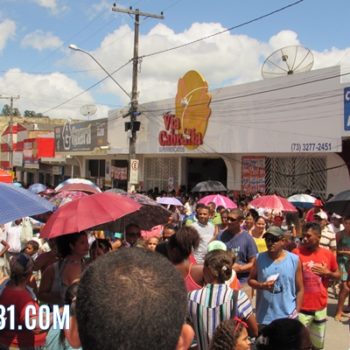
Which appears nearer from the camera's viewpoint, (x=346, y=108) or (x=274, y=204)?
(x=274, y=204)

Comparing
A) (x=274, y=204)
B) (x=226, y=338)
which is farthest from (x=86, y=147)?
(x=226, y=338)

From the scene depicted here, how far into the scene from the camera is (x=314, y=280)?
508cm

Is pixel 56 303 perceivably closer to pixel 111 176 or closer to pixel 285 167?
pixel 285 167

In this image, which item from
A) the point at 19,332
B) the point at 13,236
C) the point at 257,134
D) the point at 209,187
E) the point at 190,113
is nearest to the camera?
the point at 19,332

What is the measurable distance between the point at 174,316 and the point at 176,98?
19.3m

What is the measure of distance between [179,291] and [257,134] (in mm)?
15115

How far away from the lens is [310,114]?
1405cm

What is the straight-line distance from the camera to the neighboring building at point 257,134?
541 inches

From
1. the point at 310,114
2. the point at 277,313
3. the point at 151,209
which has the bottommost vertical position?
the point at 277,313

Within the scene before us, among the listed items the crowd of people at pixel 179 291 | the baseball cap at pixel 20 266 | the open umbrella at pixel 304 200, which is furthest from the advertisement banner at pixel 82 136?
the baseball cap at pixel 20 266

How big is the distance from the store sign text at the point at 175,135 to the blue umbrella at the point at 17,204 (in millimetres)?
14839

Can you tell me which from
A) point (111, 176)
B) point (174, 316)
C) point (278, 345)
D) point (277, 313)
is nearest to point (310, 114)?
point (277, 313)

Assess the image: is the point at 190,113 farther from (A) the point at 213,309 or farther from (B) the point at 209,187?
(A) the point at 213,309

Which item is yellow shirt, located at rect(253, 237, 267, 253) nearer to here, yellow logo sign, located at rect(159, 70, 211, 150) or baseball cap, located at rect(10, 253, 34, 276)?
baseball cap, located at rect(10, 253, 34, 276)
